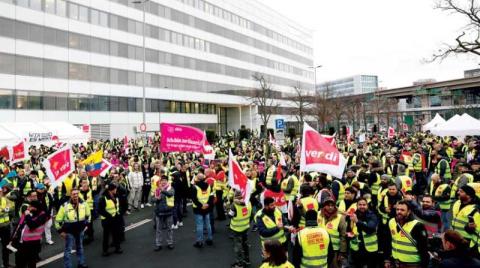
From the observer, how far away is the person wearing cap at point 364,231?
623 cm

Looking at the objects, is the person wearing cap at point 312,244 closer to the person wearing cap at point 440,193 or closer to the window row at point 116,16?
the person wearing cap at point 440,193

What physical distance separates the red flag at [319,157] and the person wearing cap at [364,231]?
1.28 meters

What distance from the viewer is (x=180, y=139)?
12.2 metres

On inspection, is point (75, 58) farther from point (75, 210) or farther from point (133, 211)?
point (75, 210)

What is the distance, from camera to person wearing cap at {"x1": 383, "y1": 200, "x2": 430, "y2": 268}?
5.12 metres

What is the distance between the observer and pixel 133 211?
1371cm

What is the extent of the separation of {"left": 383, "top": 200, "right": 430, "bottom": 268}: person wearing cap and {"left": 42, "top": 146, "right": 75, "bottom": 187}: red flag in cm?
752

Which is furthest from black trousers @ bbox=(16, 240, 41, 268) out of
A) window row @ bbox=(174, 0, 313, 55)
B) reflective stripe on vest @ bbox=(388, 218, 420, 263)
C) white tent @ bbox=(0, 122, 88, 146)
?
window row @ bbox=(174, 0, 313, 55)

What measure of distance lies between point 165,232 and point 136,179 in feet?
12.1

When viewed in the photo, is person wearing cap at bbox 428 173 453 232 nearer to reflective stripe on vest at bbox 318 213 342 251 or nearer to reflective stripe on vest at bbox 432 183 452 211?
reflective stripe on vest at bbox 432 183 452 211

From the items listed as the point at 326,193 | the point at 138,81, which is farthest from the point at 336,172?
the point at 138,81

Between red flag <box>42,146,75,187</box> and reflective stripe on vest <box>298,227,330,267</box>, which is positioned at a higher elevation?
red flag <box>42,146,75,187</box>

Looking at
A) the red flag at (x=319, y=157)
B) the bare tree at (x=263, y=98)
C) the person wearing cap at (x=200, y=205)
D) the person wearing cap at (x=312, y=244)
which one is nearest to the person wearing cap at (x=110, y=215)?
the person wearing cap at (x=200, y=205)

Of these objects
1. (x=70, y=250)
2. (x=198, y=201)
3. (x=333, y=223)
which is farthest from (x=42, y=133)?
(x=333, y=223)
